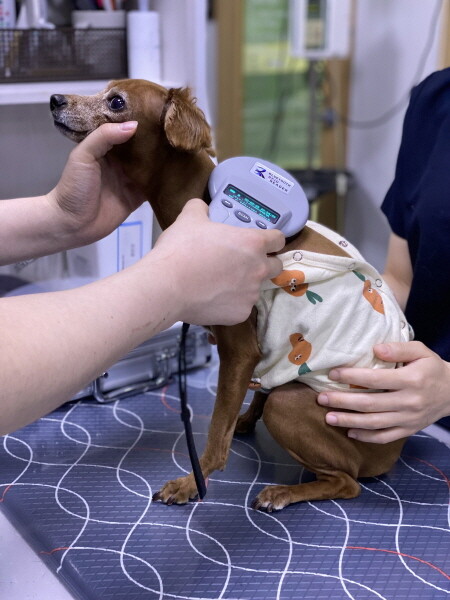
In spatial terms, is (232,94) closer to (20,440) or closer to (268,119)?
(268,119)

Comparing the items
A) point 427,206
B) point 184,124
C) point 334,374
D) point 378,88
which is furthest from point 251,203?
point 378,88

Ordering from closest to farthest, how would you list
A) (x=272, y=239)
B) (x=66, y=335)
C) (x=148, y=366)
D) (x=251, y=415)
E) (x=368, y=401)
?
1. (x=66, y=335)
2. (x=272, y=239)
3. (x=368, y=401)
4. (x=251, y=415)
5. (x=148, y=366)

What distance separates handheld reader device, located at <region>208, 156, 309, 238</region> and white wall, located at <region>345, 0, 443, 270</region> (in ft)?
6.84

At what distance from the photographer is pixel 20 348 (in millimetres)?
516

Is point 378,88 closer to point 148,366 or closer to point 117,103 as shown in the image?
point 148,366

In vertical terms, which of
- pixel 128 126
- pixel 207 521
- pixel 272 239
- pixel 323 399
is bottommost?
pixel 207 521

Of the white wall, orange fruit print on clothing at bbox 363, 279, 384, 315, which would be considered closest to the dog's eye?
orange fruit print on clothing at bbox 363, 279, 384, 315

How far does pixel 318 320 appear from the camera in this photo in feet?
2.67

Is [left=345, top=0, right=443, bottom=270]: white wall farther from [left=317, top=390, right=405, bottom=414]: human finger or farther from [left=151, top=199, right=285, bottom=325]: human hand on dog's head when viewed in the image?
[left=151, top=199, right=285, bottom=325]: human hand on dog's head

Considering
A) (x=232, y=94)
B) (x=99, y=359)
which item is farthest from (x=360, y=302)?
(x=232, y=94)

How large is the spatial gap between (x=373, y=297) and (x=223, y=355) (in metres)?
0.20

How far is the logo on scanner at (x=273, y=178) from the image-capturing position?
785mm

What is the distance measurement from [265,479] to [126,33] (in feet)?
2.68

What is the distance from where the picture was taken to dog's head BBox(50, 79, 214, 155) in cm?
82
